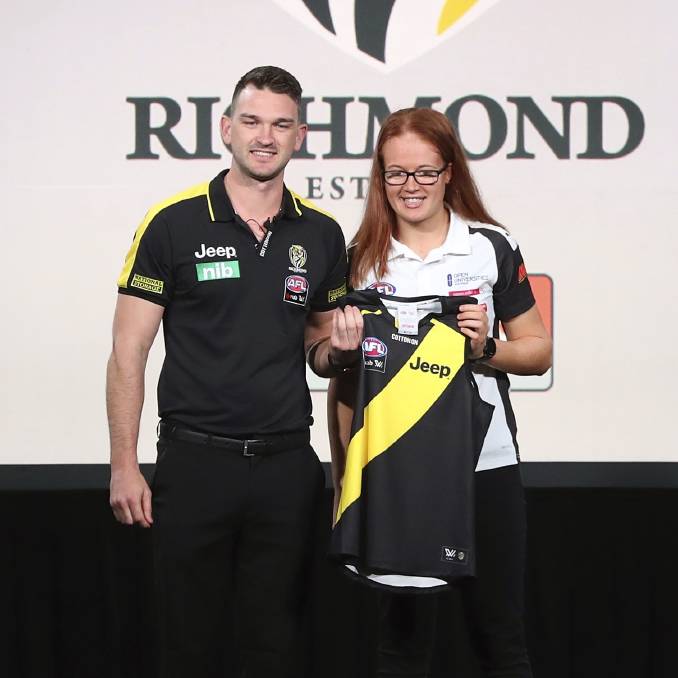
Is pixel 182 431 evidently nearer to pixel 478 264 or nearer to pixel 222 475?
pixel 222 475

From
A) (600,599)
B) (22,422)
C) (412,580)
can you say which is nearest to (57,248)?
(22,422)

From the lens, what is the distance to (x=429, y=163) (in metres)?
2.04

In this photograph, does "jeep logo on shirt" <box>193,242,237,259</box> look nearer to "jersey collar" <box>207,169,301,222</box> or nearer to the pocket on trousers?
"jersey collar" <box>207,169,301,222</box>

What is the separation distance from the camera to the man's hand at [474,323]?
195cm

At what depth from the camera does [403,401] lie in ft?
6.46

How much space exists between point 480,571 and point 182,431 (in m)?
0.66

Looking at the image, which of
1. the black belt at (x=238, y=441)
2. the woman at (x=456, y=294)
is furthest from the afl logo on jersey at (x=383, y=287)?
the black belt at (x=238, y=441)

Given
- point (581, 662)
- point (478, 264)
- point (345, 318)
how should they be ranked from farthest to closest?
point (581, 662), point (478, 264), point (345, 318)

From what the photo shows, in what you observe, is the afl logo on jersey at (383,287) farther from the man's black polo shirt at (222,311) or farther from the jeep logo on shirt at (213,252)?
the jeep logo on shirt at (213,252)

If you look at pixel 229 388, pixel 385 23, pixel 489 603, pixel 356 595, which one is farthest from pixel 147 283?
pixel 385 23

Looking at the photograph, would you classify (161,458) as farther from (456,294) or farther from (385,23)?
(385,23)

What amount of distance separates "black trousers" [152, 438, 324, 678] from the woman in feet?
0.64

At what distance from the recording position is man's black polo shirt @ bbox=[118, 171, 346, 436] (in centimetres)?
199

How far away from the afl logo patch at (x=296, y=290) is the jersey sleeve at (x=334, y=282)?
7cm
